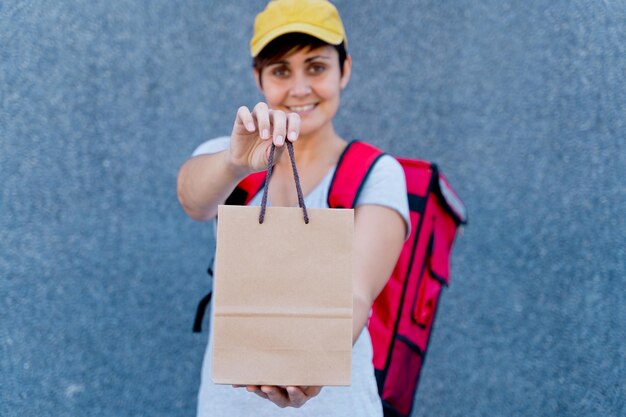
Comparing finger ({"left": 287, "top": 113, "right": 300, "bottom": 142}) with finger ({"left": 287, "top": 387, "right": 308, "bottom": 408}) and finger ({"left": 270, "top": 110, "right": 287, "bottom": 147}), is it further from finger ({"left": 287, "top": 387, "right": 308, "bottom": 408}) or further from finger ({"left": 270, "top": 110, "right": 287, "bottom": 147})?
finger ({"left": 287, "top": 387, "right": 308, "bottom": 408})

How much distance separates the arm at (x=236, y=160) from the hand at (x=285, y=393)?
364 mm

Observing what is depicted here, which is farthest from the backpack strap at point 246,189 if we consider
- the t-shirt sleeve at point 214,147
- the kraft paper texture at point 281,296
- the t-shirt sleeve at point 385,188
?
the kraft paper texture at point 281,296

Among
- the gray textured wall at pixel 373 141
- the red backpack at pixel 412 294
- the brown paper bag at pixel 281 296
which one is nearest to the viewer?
the brown paper bag at pixel 281 296

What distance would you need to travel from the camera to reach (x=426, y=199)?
5.12ft

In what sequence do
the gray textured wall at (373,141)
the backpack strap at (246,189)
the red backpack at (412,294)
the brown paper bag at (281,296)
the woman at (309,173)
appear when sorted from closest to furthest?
the brown paper bag at (281,296), the woman at (309,173), the backpack strap at (246,189), the red backpack at (412,294), the gray textured wall at (373,141)

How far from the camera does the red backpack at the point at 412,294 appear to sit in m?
1.50

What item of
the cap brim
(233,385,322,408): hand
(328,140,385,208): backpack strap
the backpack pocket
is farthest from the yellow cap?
(233,385,322,408): hand

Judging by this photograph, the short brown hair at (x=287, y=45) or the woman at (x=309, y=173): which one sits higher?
the short brown hair at (x=287, y=45)

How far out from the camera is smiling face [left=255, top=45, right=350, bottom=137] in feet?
4.63

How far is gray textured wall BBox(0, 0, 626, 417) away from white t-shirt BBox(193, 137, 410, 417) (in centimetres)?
77

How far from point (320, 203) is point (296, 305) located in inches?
17.0

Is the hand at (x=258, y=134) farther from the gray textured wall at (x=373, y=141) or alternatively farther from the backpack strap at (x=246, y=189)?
the gray textured wall at (x=373, y=141)

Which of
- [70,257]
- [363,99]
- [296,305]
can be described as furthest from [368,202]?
[70,257]

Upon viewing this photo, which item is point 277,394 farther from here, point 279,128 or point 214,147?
point 214,147
